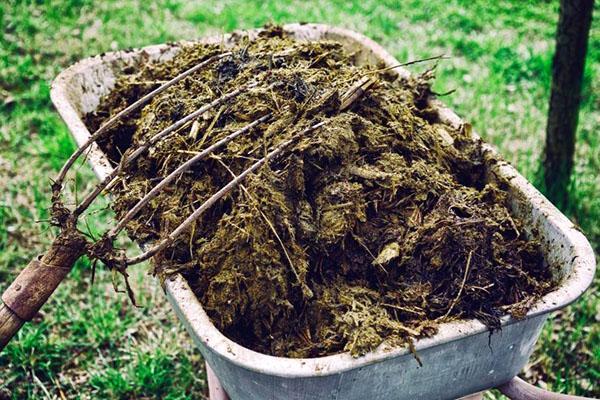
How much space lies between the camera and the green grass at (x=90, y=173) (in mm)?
2672

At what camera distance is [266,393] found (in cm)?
149

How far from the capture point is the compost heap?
1.59 m

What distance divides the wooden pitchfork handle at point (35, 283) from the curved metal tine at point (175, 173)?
13 cm

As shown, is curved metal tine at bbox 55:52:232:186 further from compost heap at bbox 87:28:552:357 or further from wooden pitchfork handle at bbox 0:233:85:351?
wooden pitchfork handle at bbox 0:233:85:351

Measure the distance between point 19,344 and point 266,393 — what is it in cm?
165

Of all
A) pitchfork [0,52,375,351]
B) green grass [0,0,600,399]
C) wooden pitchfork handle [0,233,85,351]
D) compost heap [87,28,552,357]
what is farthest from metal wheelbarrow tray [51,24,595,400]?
green grass [0,0,600,399]

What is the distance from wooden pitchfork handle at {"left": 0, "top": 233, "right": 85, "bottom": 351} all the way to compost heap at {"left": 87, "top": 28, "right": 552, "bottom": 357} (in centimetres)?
19

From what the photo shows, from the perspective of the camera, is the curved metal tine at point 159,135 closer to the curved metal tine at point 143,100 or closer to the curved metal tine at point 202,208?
the curved metal tine at point 143,100

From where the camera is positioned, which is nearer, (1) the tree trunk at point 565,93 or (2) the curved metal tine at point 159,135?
(2) the curved metal tine at point 159,135

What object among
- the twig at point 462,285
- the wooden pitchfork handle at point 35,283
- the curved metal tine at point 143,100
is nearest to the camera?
the twig at point 462,285

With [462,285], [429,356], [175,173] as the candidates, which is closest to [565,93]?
[462,285]

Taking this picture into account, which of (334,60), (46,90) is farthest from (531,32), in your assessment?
(46,90)

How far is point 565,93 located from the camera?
3104 mm

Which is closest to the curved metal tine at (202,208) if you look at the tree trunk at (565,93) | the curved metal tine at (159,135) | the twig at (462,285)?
the curved metal tine at (159,135)
